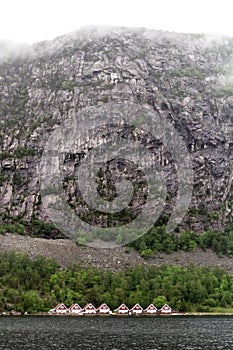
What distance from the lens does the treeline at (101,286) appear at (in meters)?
155

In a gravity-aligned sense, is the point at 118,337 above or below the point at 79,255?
below

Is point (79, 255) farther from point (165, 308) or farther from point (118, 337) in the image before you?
point (118, 337)

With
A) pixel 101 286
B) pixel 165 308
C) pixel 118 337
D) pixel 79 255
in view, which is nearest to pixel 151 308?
pixel 165 308

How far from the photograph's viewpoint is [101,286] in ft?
538

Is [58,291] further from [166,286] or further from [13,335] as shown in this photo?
[13,335]

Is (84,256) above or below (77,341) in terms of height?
above

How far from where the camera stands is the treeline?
509 ft

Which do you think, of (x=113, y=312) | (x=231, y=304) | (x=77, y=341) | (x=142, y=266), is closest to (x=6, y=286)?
(x=113, y=312)

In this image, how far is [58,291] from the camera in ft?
526

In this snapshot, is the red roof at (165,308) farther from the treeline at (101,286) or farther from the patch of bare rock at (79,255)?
the patch of bare rock at (79,255)

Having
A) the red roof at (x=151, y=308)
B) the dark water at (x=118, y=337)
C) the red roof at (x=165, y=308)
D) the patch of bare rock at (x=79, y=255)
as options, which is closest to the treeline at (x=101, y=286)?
the red roof at (x=165, y=308)

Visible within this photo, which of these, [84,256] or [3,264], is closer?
[3,264]

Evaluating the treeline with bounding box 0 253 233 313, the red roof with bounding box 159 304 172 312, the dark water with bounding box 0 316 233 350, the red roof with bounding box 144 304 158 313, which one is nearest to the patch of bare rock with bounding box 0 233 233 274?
the treeline with bounding box 0 253 233 313

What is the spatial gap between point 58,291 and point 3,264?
21017 mm
